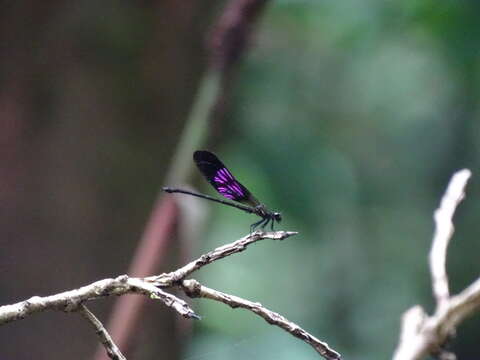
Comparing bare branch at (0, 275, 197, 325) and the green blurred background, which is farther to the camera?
the green blurred background

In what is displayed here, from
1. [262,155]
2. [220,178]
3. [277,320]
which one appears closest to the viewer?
[277,320]

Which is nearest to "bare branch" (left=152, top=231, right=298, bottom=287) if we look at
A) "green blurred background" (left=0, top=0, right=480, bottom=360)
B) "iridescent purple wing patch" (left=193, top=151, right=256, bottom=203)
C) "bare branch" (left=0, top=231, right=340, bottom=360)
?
"bare branch" (left=0, top=231, right=340, bottom=360)

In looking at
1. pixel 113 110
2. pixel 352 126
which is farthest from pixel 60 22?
pixel 352 126

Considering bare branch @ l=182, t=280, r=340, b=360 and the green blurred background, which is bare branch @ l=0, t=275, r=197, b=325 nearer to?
bare branch @ l=182, t=280, r=340, b=360

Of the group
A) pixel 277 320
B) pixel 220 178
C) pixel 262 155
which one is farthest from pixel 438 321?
pixel 262 155

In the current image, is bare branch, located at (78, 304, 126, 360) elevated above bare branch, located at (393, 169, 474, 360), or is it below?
below

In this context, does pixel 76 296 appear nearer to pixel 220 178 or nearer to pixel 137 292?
pixel 137 292
